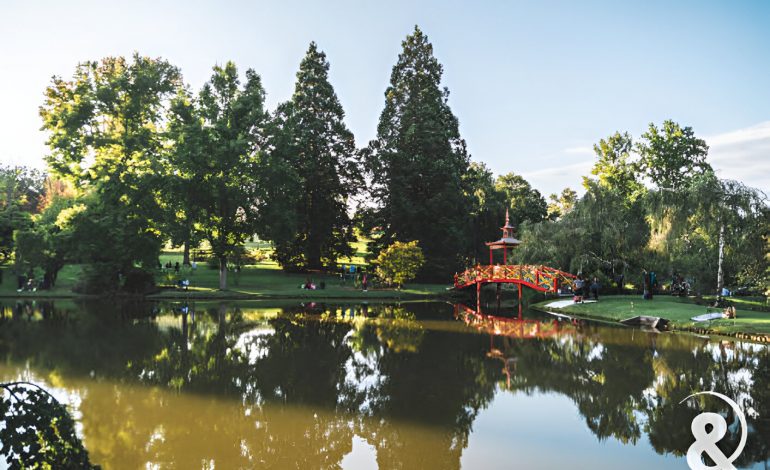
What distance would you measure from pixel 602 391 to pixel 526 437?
14.4ft

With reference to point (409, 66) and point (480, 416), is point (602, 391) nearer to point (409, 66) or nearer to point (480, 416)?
point (480, 416)

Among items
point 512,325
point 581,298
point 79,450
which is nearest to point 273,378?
point 79,450

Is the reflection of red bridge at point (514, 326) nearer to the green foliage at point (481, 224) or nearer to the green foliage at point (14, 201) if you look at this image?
the green foliage at point (481, 224)

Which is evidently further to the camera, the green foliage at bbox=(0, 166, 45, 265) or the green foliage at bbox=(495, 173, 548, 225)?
the green foliage at bbox=(495, 173, 548, 225)

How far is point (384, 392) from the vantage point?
14.2 m

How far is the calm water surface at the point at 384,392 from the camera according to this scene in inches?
396

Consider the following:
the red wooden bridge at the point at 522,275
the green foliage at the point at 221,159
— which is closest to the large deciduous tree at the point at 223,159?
the green foliage at the point at 221,159

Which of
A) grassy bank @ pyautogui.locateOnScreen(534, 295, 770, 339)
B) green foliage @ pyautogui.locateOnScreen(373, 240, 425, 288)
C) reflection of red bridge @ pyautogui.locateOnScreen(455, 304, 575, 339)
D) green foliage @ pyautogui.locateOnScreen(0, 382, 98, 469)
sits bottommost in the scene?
reflection of red bridge @ pyautogui.locateOnScreen(455, 304, 575, 339)

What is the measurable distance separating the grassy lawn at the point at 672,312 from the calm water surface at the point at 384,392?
171cm

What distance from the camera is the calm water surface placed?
1005 cm

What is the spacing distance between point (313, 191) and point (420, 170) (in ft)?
33.6

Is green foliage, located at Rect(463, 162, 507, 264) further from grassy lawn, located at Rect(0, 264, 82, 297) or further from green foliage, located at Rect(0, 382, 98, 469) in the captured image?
green foliage, located at Rect(0, 382, 98, 469)

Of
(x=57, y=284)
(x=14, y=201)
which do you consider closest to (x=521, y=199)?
(x=57, y=284)

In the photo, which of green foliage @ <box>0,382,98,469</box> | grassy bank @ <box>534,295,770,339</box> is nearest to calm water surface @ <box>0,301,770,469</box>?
grassy bank @ <box>534,295,770,339</box>
